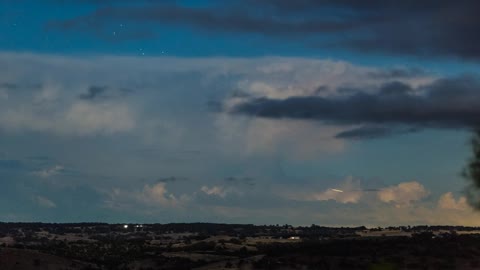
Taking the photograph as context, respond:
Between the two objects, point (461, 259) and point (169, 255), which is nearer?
point (461, 259)

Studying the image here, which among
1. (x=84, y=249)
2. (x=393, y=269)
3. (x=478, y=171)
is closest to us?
(x=393, y=269)

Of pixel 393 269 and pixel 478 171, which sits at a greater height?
pixel 478 171

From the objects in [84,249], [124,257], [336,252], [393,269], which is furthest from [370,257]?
[393,269]

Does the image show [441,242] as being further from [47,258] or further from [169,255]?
[47,258]

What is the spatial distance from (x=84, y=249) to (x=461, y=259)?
92.3m

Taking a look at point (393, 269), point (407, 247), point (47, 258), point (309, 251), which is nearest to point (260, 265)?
point (309, 251)

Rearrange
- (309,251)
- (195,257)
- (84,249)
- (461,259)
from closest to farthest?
1. (461,259)
2. (309,251)
3. (195,257)
4. (84,249)

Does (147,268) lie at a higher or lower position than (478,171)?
lower

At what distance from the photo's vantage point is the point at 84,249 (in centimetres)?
18138

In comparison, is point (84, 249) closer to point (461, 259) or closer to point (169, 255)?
point (169, 255)

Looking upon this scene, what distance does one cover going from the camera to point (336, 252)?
13712 cm

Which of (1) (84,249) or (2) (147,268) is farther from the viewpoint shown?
(1) (84,249)

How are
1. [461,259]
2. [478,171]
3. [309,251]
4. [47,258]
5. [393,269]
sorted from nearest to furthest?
[393,269] < [478,171] < [461,259] < [47,258] < [309,251]

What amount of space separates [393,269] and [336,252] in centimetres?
11753
